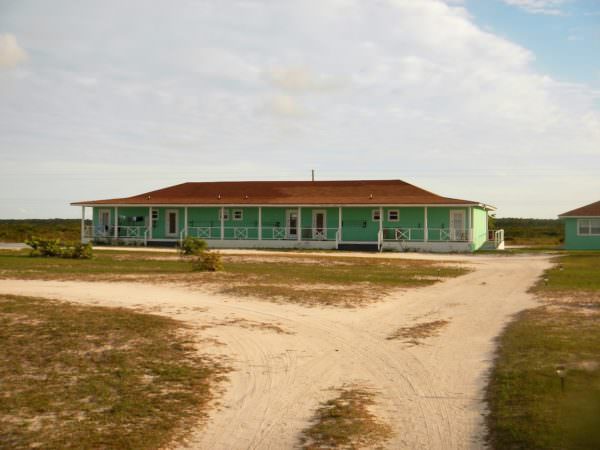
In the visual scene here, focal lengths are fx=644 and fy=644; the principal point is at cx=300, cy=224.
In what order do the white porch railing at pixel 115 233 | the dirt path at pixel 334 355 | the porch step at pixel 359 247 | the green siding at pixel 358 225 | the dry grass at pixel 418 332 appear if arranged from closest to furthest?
the dirt path at pixel 334 355 < the dry grass at pixel 418 332 < the porch step at pixel 359 247 < the green siding at pixel 358 225 < the white porch railing at pixel 115 233

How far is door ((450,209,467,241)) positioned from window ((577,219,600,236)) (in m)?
7.68

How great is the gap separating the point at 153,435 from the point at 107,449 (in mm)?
425

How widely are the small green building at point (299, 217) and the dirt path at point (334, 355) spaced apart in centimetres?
1997

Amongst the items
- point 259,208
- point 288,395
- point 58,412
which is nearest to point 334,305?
point 288,395

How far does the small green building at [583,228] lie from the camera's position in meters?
37.9

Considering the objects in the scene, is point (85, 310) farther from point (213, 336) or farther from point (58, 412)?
point (58, 412)

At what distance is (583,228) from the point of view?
Answer: 3828 centimetres

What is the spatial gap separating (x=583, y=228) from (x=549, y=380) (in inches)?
1357

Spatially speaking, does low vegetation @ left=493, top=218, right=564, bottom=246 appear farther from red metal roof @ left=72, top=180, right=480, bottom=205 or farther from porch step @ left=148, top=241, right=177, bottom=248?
porch step @ left=148, top=241, right=177, bottom=248

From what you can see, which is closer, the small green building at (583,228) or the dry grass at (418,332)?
the dry grass at (418,332)

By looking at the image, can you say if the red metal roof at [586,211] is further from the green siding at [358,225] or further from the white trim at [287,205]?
the green siding at [358,225]

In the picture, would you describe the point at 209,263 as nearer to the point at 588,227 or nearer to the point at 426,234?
the point at 426,234

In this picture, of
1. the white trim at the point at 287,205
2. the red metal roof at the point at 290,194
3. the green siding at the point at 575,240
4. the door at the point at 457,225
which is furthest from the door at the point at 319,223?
the green siding at the point at 575,240

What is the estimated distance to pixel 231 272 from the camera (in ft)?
66.3
